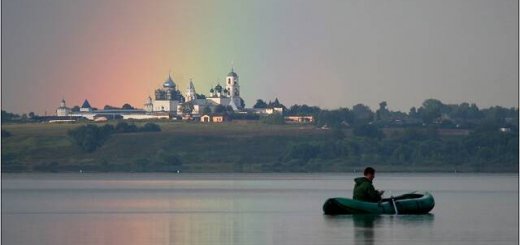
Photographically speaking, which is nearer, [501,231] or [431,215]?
[501,231]

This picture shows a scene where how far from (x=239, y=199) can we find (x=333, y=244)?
46.9m

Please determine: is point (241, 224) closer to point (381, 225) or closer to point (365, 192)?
point (365, 192)

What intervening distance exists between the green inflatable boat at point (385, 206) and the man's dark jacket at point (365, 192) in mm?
209

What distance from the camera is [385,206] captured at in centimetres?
6688

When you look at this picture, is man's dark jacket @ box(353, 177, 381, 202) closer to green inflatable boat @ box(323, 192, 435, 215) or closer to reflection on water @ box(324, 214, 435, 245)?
green inflatable boat @ box(323, 192, 435, 215)

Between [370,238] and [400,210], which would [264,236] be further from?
[400,210]

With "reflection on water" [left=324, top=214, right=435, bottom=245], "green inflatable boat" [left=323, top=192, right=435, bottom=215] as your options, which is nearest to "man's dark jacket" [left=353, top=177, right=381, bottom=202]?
"green inflatable boat" [left=323, top=192, right=435, bottom=215]

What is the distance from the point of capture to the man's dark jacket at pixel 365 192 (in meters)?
65.6

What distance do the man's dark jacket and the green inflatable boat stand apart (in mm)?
209

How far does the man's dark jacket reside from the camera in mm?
65625

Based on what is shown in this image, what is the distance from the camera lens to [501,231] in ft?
196

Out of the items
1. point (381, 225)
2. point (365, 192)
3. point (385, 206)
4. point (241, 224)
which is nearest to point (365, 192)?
point (365, 192)

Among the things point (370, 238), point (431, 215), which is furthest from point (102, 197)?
point (370, 238)

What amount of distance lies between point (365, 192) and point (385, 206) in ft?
4.53
